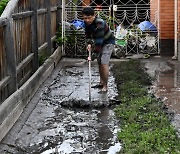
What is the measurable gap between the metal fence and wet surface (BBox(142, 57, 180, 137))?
7.93 feet

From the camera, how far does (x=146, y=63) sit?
12320mm

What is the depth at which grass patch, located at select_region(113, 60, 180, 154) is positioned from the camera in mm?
5230

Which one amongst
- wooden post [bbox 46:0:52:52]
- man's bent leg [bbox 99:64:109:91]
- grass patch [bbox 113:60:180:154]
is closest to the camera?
grass patch [bbox 113:60:180:154]

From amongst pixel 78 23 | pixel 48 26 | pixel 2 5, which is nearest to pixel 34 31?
pixel 2 5

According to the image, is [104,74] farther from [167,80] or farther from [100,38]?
[167,80]

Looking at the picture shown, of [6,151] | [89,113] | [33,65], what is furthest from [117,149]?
[33,65]

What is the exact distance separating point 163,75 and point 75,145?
5.20 metres

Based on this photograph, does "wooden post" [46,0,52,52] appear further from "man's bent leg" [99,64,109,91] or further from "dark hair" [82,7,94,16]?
"dark hair" [82,7,94,16]

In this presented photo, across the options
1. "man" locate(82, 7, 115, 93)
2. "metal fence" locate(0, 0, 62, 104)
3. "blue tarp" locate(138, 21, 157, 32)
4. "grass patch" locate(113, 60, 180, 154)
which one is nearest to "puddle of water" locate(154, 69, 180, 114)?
"grass patch" locate(113, 60, 180, 154)

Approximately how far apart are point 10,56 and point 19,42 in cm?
106

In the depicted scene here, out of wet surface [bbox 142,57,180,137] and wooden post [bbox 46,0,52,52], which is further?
wooden post [bbox 46,0,52,52]

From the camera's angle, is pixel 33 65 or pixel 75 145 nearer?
pixel 75 145

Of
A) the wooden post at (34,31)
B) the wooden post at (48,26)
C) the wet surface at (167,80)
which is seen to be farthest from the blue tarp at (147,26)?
the wooden post at (34,31)

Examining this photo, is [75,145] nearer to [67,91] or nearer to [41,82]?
[67,91]
